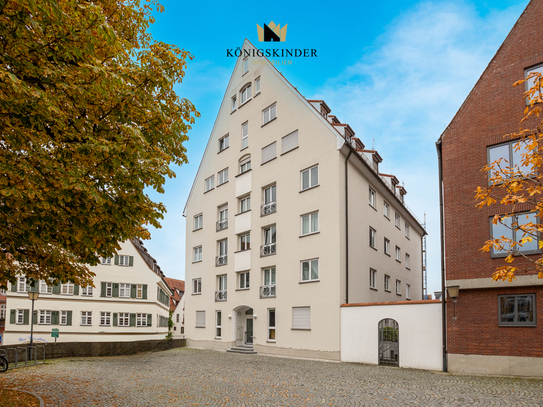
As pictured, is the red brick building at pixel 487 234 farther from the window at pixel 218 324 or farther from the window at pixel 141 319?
the window at pixel 141 319

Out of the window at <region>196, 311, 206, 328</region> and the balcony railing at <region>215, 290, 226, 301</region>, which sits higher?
the balcony railing at <region>215, 290, 226, 301</region>

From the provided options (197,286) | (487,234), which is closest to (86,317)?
(197,286)

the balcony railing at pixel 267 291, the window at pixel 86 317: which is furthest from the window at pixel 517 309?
the window at pixel 86 317

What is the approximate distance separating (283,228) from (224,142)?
9.83 metres

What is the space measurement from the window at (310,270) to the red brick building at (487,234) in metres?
7.55

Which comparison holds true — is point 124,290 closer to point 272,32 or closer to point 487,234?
point 272,32

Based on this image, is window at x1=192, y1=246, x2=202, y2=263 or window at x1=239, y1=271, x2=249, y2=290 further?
window at x1=192, y1=246, x2=202, y2=263

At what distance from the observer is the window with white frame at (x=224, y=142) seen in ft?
106

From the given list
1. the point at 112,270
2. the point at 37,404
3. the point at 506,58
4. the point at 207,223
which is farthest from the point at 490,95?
the point at 112,270

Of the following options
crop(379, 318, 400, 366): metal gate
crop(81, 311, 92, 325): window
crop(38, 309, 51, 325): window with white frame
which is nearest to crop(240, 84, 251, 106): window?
crop(379, 318, 400, 366): metal gate

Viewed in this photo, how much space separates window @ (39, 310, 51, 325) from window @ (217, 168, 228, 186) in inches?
795

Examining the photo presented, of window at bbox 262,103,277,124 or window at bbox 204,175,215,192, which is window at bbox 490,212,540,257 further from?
window at bbox 204,175,215,192

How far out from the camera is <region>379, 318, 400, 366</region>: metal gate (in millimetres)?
19125

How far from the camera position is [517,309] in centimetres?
1523
